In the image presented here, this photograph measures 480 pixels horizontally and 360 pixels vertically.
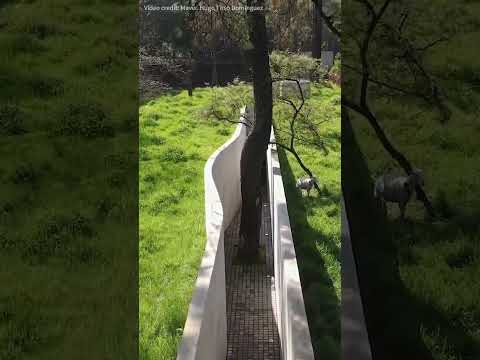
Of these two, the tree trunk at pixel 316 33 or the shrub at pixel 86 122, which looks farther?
the shrub at pixel 86 122

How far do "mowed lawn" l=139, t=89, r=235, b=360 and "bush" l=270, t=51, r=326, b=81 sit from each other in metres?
1.57

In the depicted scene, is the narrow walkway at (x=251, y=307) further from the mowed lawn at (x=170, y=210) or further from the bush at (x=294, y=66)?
the bush at (x=294, y=66)

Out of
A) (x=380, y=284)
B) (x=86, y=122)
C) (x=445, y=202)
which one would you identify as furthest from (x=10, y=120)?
(x=445, y=202)

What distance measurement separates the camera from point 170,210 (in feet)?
21.0

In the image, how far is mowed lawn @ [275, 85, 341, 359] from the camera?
13.8 ft

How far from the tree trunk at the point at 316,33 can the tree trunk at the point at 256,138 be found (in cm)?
67

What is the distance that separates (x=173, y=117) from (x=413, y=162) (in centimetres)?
561

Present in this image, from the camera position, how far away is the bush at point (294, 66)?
6.55m

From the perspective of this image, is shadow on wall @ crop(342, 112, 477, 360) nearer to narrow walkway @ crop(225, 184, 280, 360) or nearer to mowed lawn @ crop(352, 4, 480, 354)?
mowed lawn @ crop(352, 4, 480, 354)

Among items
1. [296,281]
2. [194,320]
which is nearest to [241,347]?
[296,281]

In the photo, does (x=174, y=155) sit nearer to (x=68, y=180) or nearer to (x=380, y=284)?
(x=68, y=180)

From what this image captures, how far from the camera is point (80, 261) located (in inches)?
189

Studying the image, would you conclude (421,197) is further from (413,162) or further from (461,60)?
(461,60)

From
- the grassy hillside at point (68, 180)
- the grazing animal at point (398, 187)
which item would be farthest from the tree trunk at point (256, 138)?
the grazing animal at point (398, 187)
